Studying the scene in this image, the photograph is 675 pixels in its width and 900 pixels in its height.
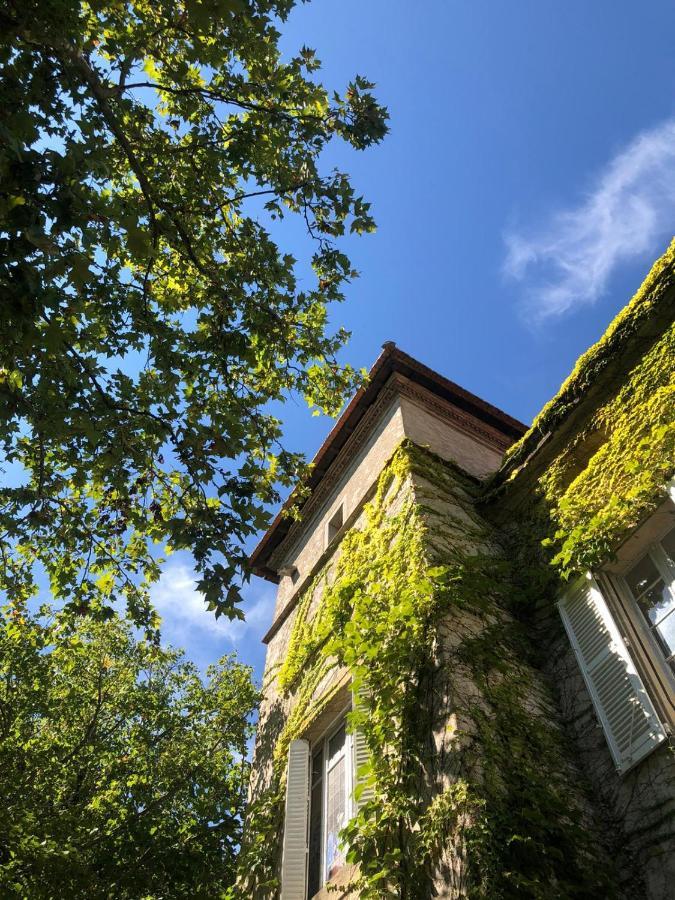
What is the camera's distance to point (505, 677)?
18.5 feet

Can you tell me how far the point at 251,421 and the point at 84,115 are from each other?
3491mm

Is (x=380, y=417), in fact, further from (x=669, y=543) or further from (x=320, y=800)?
(x=669, y=543)

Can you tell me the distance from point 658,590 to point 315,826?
13.7 ft

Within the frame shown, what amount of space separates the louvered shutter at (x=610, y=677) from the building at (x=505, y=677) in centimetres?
2

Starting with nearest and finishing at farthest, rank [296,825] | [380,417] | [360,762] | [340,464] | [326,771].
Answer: [360,762], [296,825], [326,771], [380,417], [340,464]

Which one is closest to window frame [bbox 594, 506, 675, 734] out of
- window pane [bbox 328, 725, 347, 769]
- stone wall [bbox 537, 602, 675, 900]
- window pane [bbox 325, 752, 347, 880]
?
stone wall [bbox 537, 602, 675, 900]

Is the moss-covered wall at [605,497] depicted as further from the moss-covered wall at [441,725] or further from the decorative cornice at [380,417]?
the decorative cornice at [380,417]

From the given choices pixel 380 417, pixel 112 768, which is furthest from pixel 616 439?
pixel 112 768

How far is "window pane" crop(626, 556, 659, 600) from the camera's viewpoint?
549cm

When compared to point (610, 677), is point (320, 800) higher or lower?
higher

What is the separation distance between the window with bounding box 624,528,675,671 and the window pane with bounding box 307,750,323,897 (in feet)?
12.7

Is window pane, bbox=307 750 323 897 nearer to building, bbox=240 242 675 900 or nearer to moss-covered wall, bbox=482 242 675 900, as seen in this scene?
building, bbox=240 242 675 900

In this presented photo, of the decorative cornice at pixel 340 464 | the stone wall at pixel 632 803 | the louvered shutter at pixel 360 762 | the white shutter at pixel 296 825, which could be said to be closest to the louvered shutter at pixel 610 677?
the stone wall at pixel 632 803

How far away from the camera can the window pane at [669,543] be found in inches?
213
